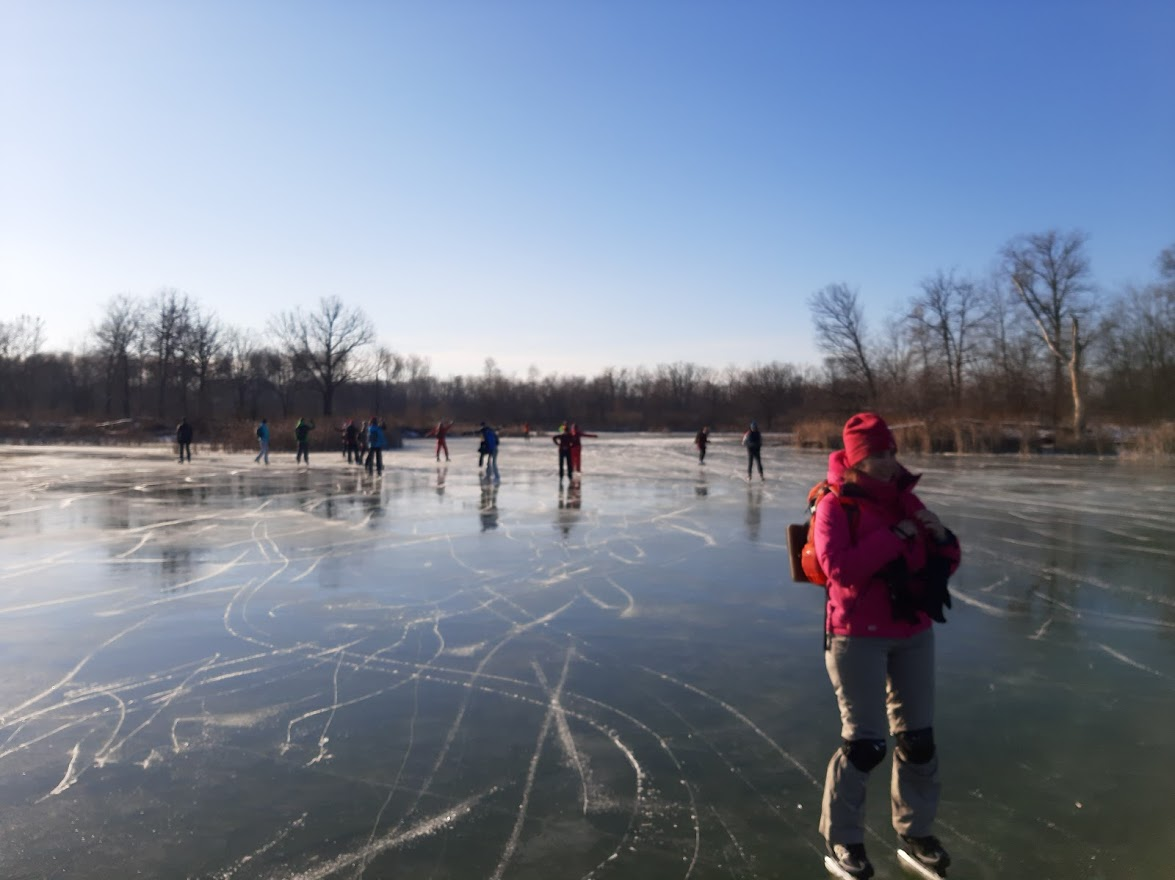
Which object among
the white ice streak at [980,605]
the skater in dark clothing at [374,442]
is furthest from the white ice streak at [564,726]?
the skater in dark clothing at [374,442]

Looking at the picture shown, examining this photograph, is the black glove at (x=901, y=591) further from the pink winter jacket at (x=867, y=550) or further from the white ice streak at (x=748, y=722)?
the white ice streak at (x=748, y=722)

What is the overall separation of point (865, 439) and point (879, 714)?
980 mm

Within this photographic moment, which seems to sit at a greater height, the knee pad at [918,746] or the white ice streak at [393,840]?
the knee pad at [918,746]

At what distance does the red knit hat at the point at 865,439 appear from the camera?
9.80ft

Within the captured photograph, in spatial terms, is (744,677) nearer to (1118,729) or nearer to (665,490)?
(1118,729)

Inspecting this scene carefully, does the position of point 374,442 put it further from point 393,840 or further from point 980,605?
point 393,840

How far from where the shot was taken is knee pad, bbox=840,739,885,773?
2959mm

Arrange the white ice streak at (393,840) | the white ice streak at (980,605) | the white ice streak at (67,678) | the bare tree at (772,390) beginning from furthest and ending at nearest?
1. the bare tree at (772,390)
2. the white ice streak at (980,605)
3. the white ice streak at (67,678)
4. the white ice streak at (393,840)

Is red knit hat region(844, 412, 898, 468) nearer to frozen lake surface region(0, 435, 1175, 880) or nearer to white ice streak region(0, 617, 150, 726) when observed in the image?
frozen lake surface region(0, 435, 1175, 880)

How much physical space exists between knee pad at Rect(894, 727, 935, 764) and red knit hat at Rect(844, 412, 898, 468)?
101cm

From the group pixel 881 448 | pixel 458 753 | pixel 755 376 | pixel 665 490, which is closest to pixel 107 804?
pixel 458 753

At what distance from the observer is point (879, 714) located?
297cm

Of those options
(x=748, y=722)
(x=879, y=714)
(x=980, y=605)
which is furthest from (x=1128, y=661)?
(x=879, y=714)

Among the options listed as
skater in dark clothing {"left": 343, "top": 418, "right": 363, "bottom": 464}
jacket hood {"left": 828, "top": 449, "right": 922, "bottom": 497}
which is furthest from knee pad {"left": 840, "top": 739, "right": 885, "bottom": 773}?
skater in dark clothing {"left": 343, "top": 418, "right": 363, "bottom": 464}
